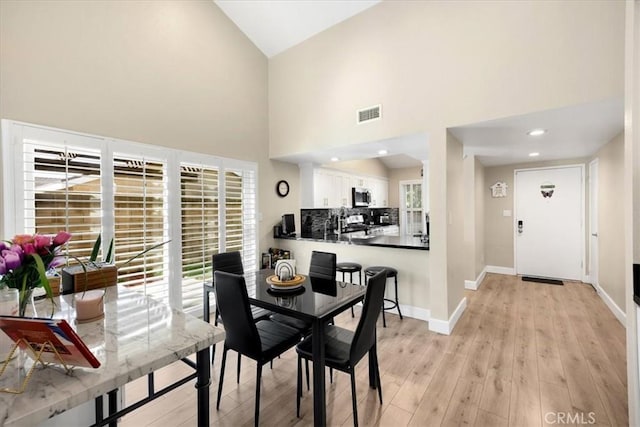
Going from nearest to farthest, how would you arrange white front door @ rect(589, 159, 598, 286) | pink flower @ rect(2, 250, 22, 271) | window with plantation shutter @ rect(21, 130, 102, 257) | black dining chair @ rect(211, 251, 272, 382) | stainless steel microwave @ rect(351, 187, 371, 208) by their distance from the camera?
pink flower @ rect(2, 250, 22, 271)
window with plantation shutter @ rect(21, 130, 102, 257)
black dining chair @ rect(211, 251, 272, 382)
white front door @ rect(589, 159, 598, 286)
stainless steel microwave @ rect(351, 187, 371, 208)

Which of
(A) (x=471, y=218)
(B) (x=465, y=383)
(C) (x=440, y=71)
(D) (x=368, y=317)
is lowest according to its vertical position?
(B) (x=465, y=383)

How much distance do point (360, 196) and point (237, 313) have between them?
17.0 ft

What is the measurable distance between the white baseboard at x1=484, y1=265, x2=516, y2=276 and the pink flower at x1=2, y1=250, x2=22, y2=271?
6339mm

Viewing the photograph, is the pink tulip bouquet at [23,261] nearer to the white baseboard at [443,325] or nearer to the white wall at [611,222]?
the white baseboard at [443,325]

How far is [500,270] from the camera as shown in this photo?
5473 millimetres

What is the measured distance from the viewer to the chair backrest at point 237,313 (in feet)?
5.54

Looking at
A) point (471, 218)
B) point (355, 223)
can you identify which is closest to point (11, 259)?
point (471, 218)

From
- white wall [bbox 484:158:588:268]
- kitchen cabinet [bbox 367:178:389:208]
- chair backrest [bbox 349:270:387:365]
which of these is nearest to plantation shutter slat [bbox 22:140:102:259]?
chair backrest [bbox 349:270:387:365]

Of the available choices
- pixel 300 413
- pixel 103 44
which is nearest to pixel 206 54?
pixel 103 44

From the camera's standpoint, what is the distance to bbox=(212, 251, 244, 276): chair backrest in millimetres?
2680

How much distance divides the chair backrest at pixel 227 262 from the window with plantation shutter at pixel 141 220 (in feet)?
2.68

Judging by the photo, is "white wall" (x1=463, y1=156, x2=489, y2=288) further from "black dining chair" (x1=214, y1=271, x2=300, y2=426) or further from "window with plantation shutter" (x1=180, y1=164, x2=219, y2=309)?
"window with plantation shutter" (x1=180, y1=164, x2=219, y2=309)

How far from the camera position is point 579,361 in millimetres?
2420

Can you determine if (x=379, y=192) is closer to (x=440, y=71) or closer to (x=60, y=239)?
(x=440, y=71)
